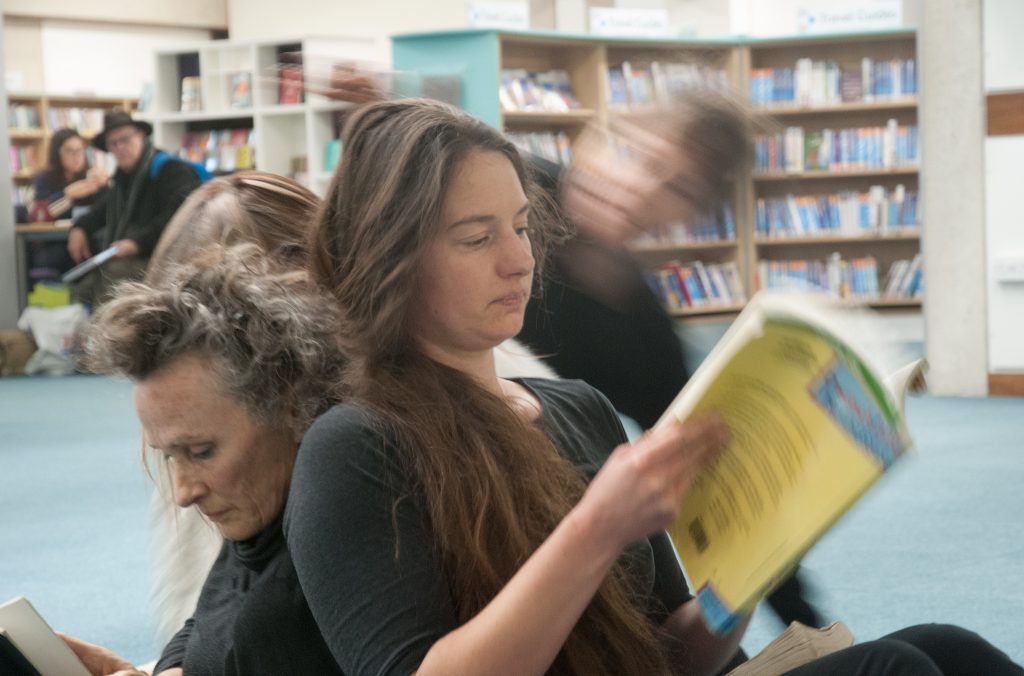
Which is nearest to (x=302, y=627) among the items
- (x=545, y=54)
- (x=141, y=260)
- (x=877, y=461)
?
(x=877, y=461)

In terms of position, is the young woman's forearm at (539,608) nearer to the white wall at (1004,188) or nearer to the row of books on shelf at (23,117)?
the white wall at (1004,188)

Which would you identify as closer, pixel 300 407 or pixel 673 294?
pixel 300 407

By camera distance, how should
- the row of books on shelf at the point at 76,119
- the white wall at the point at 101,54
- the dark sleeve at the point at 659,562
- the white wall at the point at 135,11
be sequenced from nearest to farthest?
1. the dark sleeve at the point at 659,562
2. the row of books on shelf at the point at 76,119
3. the white wall at the point at 135,11
4. the white wall at the point at 101,54

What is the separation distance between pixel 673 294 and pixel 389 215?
811 cm

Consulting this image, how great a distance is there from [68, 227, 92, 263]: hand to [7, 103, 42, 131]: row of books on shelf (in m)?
4.46

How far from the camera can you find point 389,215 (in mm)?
1083

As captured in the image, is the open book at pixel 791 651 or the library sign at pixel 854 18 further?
the library sign at pixel 854 18

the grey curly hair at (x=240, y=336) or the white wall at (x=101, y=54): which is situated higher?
the white wall at (x=101, y=54)

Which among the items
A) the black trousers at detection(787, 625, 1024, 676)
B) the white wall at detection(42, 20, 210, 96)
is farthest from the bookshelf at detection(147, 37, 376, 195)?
the black trousers at detection(787, 625, 1024, 676)

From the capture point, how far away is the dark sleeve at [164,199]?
297 inches

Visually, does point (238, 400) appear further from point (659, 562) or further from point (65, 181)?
point (65, 181)

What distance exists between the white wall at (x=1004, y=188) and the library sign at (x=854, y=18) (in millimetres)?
2720

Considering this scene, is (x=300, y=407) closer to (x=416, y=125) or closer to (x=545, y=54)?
(x=416, y=125)

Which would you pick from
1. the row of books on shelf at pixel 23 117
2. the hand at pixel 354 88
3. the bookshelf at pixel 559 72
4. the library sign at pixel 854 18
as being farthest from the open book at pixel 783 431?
the row of books on shelf at pixel 23 117
